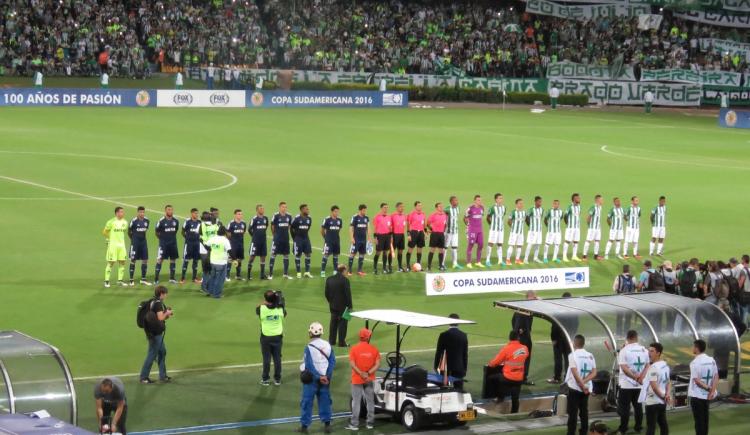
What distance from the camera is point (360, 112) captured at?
2776 inches

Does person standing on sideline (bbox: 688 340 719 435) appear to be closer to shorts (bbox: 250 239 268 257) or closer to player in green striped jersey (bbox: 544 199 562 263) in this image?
shorts (bbox: 250 239 268 257)

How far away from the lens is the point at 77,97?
215 feet

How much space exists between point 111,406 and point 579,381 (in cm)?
634

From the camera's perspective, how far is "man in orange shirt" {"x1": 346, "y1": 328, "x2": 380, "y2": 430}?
16781 millimetres

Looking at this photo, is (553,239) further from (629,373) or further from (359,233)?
(629,373)

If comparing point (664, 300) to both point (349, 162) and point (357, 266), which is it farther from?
point (349, 162)

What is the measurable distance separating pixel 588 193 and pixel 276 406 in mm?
25351

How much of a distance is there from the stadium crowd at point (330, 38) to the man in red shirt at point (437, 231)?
151ft

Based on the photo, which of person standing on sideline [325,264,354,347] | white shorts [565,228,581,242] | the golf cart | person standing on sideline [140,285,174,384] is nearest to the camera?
the golf cart

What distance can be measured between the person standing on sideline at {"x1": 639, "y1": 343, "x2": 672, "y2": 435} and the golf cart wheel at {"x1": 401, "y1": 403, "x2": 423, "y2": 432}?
309 cm

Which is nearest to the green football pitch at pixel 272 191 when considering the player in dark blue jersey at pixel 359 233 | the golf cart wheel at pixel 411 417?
the golf cart wheel at pixel 411 417

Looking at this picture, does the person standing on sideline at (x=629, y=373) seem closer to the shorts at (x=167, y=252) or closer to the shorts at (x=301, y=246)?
the shorts at (x=301, y=246)

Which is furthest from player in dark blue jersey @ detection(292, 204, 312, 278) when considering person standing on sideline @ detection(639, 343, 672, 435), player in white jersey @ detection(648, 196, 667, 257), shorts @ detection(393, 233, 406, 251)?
person standing on sideline @ detection(639, 343, 672, 435)

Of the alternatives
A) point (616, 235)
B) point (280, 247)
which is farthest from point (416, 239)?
point (616, 235)
